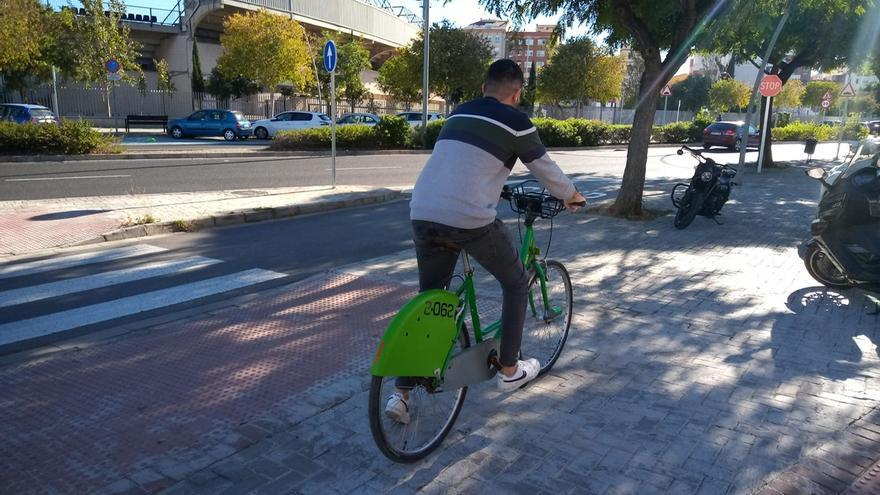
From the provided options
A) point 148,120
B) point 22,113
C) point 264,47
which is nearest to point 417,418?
point 22,113

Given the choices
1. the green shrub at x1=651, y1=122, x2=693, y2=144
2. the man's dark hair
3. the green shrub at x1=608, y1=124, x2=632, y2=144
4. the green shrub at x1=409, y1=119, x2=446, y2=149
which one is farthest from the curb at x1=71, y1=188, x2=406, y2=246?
the green shrub at x1=651, y1=122, x2=693, y2=144

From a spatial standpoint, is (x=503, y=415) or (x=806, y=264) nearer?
(x=503, y=415)

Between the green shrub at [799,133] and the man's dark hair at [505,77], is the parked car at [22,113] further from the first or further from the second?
the green shrub at [799,133]

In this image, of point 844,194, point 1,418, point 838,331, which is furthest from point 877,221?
point 1,418

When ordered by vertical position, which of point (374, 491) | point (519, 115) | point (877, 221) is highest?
point (519, 115)

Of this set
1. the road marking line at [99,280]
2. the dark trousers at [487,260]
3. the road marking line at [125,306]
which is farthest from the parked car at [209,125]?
the dark trousers at [487,260]

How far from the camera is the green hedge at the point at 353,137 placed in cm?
2328

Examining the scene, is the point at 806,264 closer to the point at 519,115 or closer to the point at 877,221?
the point at 877,221

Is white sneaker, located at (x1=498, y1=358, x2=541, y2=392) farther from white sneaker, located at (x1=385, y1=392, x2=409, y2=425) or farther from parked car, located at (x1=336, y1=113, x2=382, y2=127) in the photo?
parked car, located at (x1=336, y1=113, x2=382, y2=127)

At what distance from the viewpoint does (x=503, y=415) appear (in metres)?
3.64

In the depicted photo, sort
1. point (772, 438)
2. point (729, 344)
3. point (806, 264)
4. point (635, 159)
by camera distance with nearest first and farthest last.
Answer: point (772, 438) → point (729, 344) → point (806, 264) → point (635, 159)

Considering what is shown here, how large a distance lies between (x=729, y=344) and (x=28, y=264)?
276 inches

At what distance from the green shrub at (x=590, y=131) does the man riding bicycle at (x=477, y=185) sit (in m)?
29.8

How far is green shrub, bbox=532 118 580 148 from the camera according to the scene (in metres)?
30.5
